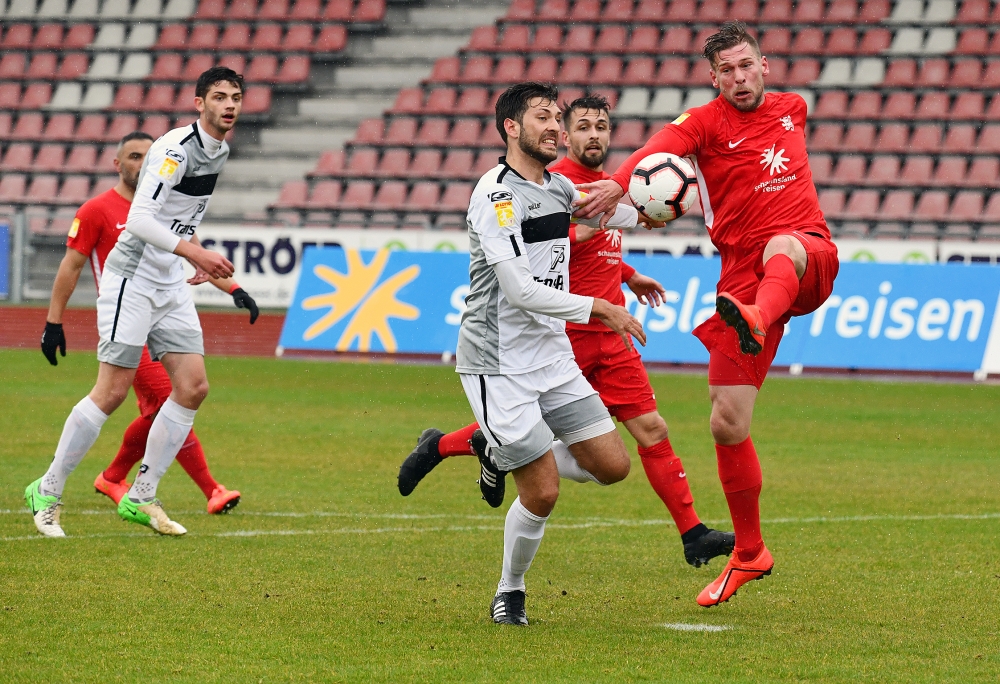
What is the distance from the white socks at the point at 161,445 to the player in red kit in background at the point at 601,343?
4.09ft

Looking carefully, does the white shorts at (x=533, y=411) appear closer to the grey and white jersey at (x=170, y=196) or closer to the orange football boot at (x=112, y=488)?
the grey and white jersey at (x=170, y=196)

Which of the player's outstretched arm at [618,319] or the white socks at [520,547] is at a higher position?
the player's outstretched arm at [618,319]

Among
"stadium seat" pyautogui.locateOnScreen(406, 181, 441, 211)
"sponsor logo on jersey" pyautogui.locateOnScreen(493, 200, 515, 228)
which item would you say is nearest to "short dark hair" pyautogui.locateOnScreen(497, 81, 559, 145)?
"sponsor logo on jersey" pyautogui.locateOnScreen(493, 200, 515, 228)

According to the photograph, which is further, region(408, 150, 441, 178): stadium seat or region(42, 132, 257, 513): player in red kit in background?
region(408, 150, 441, 178): stadium seat

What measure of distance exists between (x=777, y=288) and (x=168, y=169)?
3211 mm

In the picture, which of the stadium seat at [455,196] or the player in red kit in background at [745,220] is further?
the stadium seat at [455,196]

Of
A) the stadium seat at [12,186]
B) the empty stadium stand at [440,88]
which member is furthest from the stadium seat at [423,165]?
the stadium seat at [12,186]

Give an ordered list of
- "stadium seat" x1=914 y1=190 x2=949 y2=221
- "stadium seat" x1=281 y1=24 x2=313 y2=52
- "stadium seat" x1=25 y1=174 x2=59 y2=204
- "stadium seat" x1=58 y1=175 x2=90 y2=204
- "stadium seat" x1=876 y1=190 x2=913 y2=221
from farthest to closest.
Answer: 1. "stadium seat" x1=281 y1=24 x2=313 y2=52
2. "stadium seat" x1=25 y1=174 x2=59 y2=204
3. "stadium seat" x1=58 y1=175 x2=90 y2=204
4. "stadium seat" x1=876 y1=190 x2=913 y2=221
5. "stadium seat" x1=914 y1=190 x2=949 y2=221

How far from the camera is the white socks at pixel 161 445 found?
7504 millimetres

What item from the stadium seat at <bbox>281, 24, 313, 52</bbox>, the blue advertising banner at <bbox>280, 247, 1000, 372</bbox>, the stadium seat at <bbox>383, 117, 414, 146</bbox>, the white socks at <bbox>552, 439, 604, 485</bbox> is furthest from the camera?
the stadium seat at <bbox>281, 24, 313, 52</bbox>

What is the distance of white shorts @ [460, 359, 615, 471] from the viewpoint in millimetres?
5500

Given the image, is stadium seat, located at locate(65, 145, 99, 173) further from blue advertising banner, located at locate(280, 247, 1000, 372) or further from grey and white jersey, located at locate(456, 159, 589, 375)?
grey and white jersey, located at locate(456, 159, 589, 375)

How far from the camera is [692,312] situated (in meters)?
17.3

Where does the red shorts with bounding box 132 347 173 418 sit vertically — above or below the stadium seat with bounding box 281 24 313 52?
below
